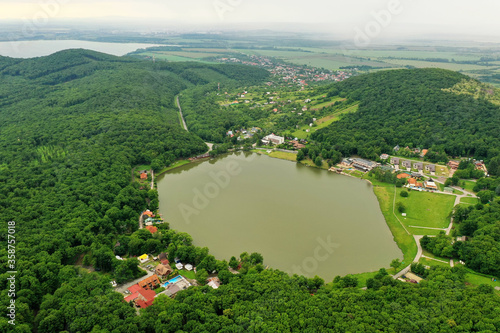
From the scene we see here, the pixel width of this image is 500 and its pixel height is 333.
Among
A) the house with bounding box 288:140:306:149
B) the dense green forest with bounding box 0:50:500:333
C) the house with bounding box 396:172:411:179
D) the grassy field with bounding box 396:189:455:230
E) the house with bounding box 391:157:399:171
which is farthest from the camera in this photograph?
the house with bounding box 288:140:306:149

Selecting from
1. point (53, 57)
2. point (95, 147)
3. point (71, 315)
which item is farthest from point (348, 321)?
point (53, 57)

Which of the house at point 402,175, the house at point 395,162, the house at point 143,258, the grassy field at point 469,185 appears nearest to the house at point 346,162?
the house at point 395,162

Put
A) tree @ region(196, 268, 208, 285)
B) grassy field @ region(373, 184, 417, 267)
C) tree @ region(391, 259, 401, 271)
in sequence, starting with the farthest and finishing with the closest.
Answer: grassy field @ region(373, 184, 417, 267)
tree @ region(391, 259, 401, 271)
tree @ region(196, 268, 208, 285)

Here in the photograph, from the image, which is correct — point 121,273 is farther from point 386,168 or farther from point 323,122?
point 323,122

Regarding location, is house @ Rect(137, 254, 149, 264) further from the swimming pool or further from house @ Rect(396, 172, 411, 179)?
house @ Rect(396, 172, 411, 179)

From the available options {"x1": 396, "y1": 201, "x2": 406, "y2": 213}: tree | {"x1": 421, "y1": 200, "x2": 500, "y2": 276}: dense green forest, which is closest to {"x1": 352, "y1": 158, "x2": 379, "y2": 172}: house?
{"x1": 396, "y1": 201, "x2": 406, "y2": 213}: tree

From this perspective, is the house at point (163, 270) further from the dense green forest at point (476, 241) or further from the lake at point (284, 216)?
the dense green forest at point (476, 241)

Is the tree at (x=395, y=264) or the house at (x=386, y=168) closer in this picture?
the tree at (x=395, y=264)

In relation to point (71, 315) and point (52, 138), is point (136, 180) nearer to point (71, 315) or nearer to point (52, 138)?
point (52, 138)

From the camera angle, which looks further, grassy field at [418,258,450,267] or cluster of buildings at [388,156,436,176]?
cluster of buildings at [388,156,436,176]
